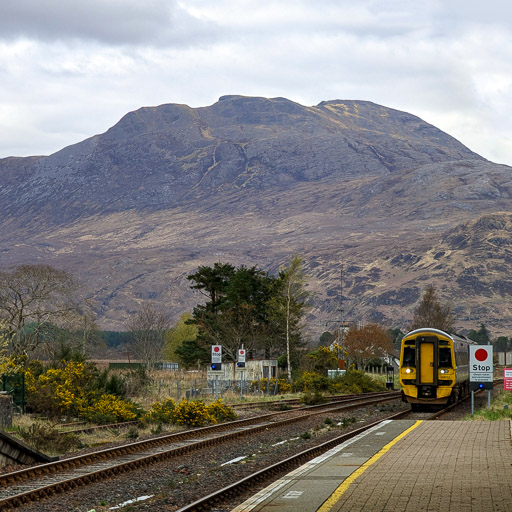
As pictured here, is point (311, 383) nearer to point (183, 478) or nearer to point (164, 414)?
point (164, 414)

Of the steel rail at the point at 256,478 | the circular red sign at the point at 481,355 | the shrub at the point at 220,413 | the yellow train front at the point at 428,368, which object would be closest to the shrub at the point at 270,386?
the yellow train front at the point at 428,368

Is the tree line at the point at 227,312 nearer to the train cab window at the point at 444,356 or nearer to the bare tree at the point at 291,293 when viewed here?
the bare tree at the point at 291,293

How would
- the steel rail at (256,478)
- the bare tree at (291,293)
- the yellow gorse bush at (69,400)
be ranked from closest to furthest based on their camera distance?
1. the steel rail at (256,478)
2. the yellow gorse bush at (69,400)
3. the bare tree at (291,293)

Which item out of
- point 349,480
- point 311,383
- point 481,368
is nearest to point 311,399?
point 481,368

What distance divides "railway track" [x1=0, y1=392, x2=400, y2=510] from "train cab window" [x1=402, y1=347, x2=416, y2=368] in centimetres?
888

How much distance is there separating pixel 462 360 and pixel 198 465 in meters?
24.2

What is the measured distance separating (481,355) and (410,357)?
274 inches

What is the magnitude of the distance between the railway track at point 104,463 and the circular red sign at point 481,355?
7.17m

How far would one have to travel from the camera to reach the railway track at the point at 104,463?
1506cm

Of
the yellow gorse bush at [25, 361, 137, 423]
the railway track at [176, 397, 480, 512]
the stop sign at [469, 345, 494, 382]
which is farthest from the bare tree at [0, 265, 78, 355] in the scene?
the railway track at [176, 397, 480, 512]

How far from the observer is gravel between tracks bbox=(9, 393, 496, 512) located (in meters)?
14.1

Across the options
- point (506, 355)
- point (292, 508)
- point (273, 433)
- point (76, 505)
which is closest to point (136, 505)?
point (76, 505)

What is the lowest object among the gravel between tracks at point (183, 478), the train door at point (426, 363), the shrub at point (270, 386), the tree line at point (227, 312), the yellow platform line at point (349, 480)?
the shrub at point (270, 386)

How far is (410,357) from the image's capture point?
1441 inches
